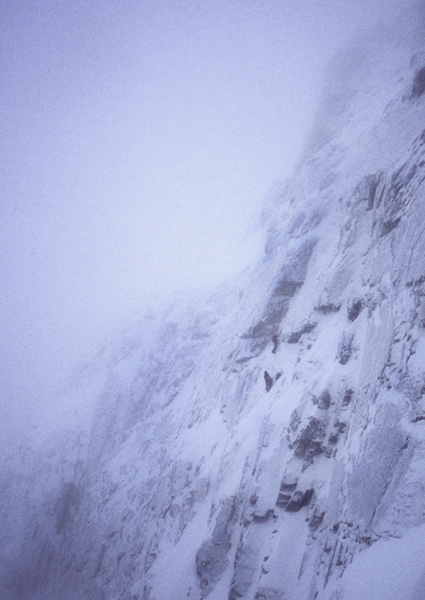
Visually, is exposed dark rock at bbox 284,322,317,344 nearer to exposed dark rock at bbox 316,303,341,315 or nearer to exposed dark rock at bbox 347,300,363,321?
exposed dark rock at bbox 316,303,341,315

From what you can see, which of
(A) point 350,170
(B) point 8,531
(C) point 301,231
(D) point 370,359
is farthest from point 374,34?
(B) point 8,531

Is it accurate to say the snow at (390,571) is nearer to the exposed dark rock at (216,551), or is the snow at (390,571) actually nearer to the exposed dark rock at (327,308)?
the exposed dark rock at (216,551)

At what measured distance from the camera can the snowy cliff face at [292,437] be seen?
799 centimetres

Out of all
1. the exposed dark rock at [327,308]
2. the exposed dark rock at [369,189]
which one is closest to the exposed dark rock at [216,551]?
→ the exposed dark rock at [327,308]

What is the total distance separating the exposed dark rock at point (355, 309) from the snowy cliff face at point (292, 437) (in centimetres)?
47

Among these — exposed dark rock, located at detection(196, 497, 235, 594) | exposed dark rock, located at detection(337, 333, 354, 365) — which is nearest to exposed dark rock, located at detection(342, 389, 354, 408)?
exposed dark rock, located at detection(337, 333, 354, 365)

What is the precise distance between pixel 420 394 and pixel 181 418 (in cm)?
2181

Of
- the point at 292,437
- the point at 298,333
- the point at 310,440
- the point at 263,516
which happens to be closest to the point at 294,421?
the point at 292,437

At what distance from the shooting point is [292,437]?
39.9 ft

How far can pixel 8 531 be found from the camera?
1478 inches

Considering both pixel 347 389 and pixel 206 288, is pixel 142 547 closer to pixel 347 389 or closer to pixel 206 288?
pixel 347 389

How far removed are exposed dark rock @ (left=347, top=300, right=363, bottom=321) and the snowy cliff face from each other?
468 mm

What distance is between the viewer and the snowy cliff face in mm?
7988

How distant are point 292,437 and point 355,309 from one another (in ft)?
20.5
